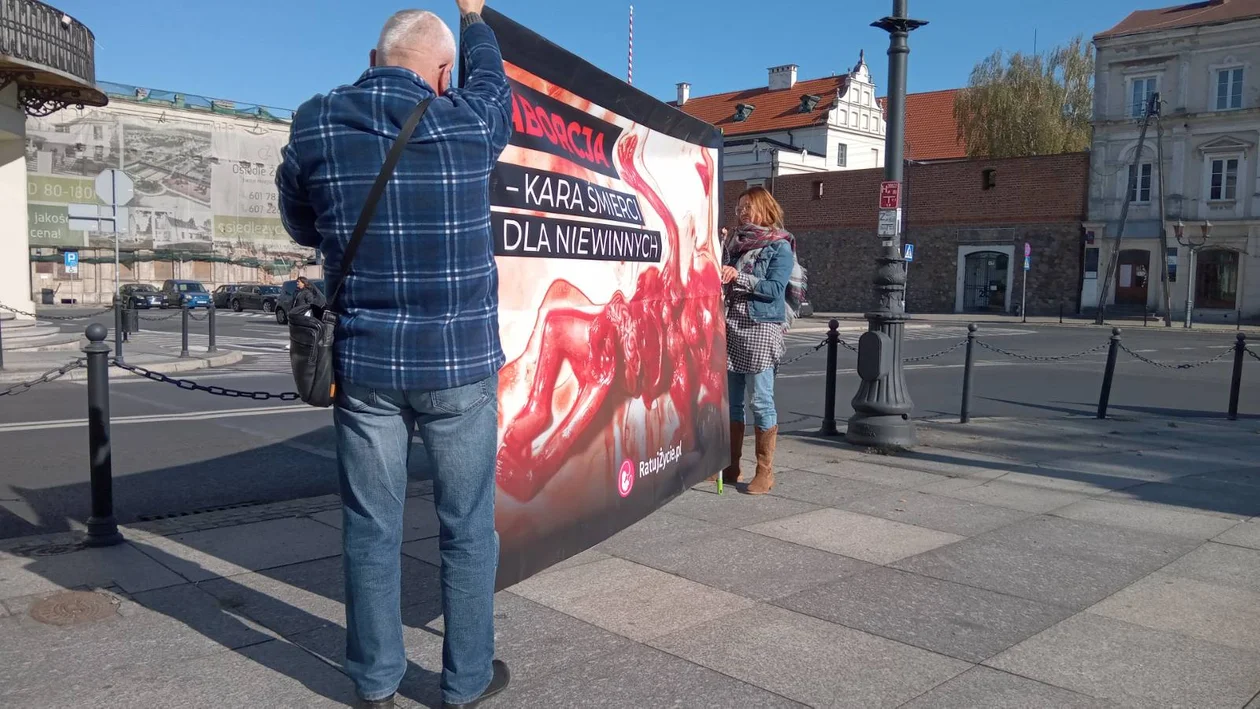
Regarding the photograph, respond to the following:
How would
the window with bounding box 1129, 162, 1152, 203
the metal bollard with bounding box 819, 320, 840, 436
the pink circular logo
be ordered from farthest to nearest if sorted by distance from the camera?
the window with bounding box 1129, 162, 1152, 203
the metal bollard with bounding box 819, 320, 840, 436
the pink circular logo

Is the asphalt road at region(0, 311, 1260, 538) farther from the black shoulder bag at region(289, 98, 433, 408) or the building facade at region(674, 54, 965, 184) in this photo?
the building facade at region(674, 54, 965, 184)

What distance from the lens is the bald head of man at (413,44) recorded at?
2.80 metres

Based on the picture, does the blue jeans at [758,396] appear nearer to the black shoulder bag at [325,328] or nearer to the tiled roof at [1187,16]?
the black shoulder bag at [325,328]

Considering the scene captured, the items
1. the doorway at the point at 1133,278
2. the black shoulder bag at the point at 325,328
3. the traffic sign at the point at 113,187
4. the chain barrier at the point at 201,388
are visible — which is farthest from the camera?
the doorway at the point at 1133,278

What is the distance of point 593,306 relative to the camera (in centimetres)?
409

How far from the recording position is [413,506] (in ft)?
19.0

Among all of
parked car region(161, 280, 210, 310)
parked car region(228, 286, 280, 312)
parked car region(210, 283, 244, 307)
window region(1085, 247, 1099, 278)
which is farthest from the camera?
parked car region(210, 283, 244, 307)

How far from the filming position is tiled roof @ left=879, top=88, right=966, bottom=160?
2363 inches

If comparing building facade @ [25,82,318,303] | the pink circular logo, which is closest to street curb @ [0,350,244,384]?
the pink circular logo

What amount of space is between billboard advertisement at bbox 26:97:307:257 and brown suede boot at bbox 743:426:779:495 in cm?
4990

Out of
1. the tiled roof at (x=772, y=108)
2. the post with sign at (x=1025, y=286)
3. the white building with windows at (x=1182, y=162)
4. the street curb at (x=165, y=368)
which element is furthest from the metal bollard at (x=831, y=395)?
the tiled roof at (x=772, y=108)

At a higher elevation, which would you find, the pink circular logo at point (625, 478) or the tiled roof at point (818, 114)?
the tiled roof at point (818, 114)

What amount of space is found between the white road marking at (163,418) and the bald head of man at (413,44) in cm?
702

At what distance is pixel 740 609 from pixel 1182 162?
146ft
